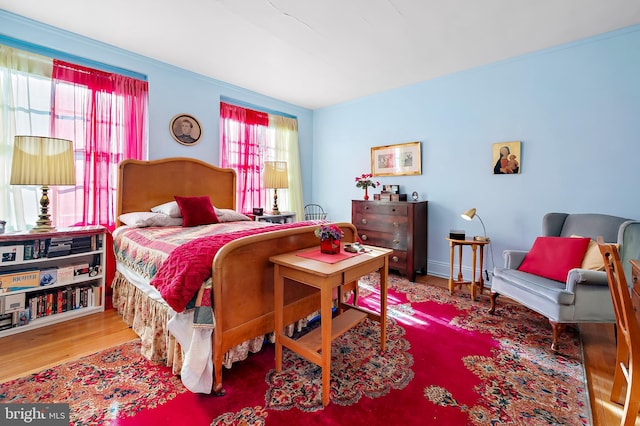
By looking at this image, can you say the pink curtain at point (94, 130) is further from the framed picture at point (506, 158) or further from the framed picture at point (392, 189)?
the framed picture at point (506, 158)

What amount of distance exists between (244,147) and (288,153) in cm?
88

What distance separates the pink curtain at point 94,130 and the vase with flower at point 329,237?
104 inches

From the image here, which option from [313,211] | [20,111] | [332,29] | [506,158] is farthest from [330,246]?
[313,211]

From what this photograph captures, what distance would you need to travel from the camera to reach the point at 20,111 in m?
2.65

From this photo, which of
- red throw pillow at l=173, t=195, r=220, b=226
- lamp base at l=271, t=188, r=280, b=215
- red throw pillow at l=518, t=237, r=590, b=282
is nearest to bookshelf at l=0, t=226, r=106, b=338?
red throw pillow at l=173, t=195, r=220, b=226

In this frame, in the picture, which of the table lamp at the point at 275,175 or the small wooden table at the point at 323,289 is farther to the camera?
the table lamp at the point at 275,175

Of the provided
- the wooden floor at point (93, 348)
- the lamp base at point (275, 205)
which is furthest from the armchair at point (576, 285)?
the lamp base at point (275, 205)

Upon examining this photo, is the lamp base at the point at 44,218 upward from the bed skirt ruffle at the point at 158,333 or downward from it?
upward

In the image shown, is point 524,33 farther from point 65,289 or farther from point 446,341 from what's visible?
point 65,289

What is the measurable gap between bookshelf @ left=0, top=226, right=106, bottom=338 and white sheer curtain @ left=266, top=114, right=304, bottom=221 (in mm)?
2799

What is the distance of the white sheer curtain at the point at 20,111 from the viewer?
256 cm

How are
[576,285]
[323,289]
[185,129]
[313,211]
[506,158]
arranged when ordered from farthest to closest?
[313,211] → [185,129] → [506,158] → [576,285] → [323,289]

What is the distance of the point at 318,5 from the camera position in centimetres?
238

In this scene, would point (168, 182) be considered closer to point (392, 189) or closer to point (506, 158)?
point (392, 189)
